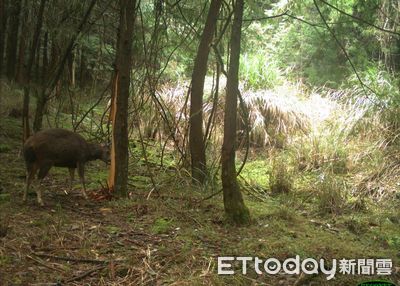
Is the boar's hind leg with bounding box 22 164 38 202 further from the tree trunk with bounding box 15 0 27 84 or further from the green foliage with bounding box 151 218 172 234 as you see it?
the tree trunk with bounding box 15 0 27 84

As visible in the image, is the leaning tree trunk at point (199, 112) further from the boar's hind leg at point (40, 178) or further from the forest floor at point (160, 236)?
the boar's hind leg at point (40, 178)

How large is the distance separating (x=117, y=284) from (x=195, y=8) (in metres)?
5.33

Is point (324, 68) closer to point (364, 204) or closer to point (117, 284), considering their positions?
point (364, 204)

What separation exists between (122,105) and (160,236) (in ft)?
6.41

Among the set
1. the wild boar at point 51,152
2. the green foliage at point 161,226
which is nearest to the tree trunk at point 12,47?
the wild boar at point 51,152

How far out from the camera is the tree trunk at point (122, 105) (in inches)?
246

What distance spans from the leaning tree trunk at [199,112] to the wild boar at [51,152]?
1.67 meters

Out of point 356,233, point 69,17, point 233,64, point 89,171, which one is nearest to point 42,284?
point 233,64

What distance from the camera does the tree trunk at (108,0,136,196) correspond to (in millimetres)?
6238

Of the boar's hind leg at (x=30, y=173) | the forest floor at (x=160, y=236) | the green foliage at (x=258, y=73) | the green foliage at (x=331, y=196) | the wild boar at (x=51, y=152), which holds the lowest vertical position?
the forest floor at (x=160, y=236)

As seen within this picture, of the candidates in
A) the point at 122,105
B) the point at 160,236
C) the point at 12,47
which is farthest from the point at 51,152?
the point at 12,47

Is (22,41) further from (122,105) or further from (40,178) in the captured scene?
(40,178)

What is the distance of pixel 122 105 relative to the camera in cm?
628

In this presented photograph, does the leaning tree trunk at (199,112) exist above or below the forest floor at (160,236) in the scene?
above
